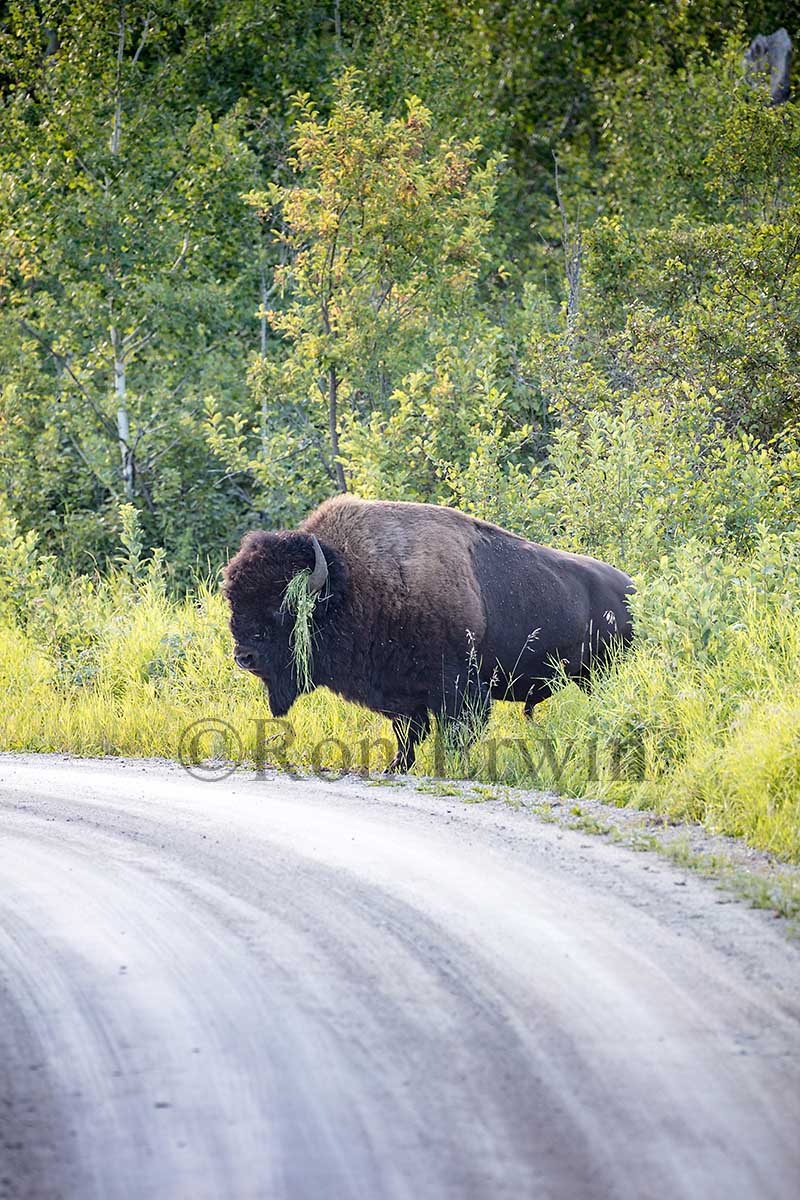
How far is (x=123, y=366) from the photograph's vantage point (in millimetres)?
18000

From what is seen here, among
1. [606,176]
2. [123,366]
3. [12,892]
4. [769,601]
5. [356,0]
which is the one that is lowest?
[12,892]

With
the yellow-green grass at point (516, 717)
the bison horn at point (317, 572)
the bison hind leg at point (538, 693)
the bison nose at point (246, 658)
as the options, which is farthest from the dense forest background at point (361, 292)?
the bison nose at point (246, 658)

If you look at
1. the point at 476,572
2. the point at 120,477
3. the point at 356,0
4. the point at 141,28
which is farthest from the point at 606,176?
the point at 476,572

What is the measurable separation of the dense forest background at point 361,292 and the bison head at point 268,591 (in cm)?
357

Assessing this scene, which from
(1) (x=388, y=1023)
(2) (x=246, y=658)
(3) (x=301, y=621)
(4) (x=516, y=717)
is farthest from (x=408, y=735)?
(1) (x=388, y=1023)

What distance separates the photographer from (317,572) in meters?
9.23

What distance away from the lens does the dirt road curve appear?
3.50m

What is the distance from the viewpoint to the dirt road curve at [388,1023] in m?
3.50

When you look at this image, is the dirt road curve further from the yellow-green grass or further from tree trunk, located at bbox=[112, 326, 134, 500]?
tree trunk, located at bbox=[112, 326, 134, 500]

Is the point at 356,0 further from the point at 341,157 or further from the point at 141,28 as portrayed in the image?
the point at 341,157

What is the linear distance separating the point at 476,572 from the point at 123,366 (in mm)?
9584

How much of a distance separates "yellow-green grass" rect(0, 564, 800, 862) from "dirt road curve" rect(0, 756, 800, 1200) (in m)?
1.03

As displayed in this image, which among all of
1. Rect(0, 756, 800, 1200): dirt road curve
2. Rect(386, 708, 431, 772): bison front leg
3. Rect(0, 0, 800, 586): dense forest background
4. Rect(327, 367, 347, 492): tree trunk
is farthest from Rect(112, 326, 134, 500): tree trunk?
Rect(0, 756, 800, 1200): dirt road curve

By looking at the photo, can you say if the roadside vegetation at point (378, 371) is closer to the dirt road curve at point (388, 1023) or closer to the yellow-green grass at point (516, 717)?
the yellow-green grass at point (516, 717)
